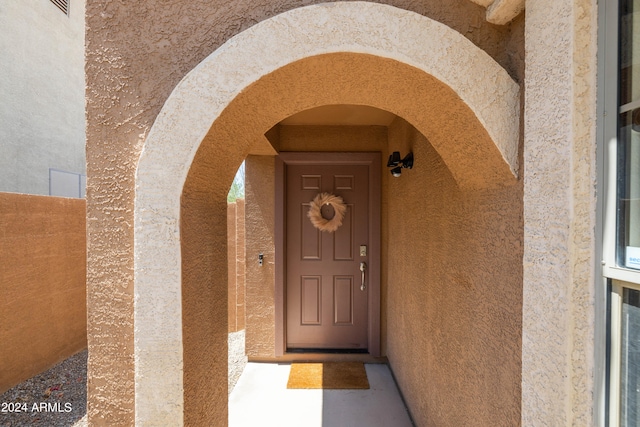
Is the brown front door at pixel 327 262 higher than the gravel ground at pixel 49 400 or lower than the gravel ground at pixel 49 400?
higher

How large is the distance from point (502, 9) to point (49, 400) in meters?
4.67

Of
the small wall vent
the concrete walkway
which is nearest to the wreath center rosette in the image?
the concrete walkway

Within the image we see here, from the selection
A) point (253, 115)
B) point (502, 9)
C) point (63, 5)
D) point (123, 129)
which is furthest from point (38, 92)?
point (502, 9)

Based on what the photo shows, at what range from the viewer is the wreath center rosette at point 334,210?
3.74 metres

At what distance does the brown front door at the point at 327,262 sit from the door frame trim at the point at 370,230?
8cm

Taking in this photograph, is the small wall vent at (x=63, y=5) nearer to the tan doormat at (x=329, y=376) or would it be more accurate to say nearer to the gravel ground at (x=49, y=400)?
the gravel ground at (x=49, y=400)

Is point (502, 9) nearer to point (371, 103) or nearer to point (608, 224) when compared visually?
point (371, 103)

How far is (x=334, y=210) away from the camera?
3.77 metres

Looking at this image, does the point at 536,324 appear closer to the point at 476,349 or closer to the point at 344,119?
the point at 476,349

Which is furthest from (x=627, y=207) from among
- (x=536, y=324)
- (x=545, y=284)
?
(x=536, y=324)

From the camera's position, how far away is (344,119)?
3492mm

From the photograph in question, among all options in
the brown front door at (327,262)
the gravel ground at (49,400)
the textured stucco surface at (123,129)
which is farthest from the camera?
the brown front door at (327,262)

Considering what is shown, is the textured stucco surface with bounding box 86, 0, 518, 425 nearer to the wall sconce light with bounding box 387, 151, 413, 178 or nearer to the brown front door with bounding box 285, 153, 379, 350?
the wall sconce light with bounding box 387, 151, 413, 178

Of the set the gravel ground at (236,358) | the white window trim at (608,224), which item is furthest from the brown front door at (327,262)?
the white window trim at (608,224)
